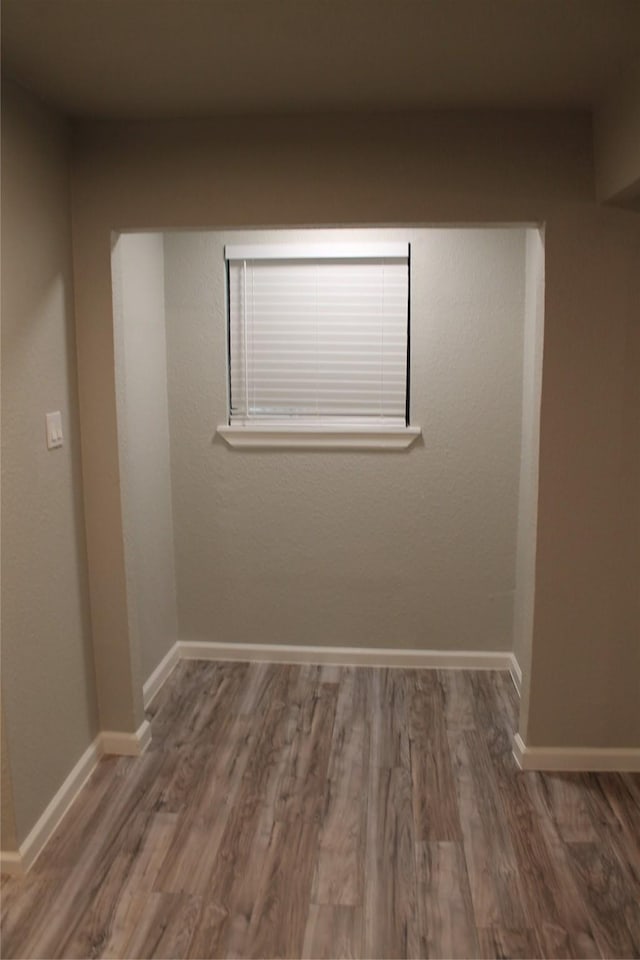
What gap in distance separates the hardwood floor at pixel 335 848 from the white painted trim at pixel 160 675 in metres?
0.08

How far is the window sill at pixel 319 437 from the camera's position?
3.44 metres

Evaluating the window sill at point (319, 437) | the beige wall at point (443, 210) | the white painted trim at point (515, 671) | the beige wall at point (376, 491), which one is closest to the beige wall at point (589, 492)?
the beige wall at point (443, 210)

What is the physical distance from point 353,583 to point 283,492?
1.85 ft

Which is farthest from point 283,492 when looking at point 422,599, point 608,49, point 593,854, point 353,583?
point 608,49

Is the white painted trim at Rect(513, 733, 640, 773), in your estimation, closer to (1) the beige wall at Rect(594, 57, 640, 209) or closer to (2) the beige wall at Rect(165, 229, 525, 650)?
(2) the beige wall at Rect(165, 229, 525, 650)

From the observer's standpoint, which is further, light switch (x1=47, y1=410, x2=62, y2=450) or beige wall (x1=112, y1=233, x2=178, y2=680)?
beige wall (x1=112, y1=233, x2=178, y2=680)

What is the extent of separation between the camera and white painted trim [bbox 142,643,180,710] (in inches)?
128

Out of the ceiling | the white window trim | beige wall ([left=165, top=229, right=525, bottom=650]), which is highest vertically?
the ceiling

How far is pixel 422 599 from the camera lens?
3.57 metres

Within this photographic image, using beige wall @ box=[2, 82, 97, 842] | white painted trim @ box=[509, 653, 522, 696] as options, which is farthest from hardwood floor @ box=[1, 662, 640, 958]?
beige wall @ box=[2, 82, 97, 842]

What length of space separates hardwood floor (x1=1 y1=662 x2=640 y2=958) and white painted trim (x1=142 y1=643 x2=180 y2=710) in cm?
8

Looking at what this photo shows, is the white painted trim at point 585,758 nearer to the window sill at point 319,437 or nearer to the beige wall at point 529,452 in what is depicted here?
the beige wall at point 529,452

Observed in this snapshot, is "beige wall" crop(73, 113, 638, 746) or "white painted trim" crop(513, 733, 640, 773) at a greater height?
"beige wall" crop(73, 113, 638, 746)

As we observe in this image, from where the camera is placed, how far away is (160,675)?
3.44 m
